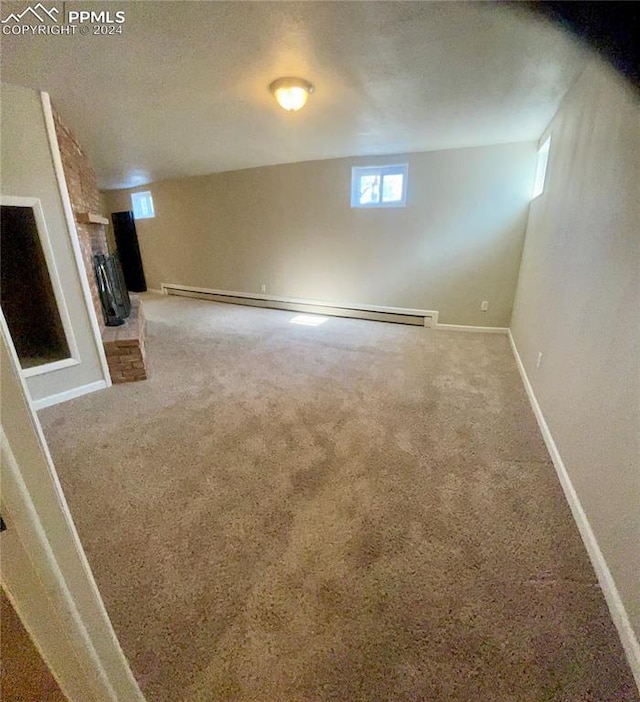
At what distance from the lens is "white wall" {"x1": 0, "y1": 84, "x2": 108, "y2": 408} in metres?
2.24

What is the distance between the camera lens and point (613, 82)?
5.31ft

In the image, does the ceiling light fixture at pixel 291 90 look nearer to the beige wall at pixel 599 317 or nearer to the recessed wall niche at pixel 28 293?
the beige wall at pixel 599 317

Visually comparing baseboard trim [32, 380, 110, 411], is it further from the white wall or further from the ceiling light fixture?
the ceiling light fixture

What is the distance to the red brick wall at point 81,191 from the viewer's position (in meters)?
2.82

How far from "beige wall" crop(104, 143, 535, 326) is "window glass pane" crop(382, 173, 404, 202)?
172 millimetres

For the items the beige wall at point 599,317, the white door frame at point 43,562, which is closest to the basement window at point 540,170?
the beige wall at point 599,317

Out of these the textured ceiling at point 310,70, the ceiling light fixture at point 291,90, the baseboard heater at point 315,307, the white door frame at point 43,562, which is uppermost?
the textured ceiling at point 310,70

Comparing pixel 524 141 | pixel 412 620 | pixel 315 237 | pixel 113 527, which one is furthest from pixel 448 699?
pixel 315 237

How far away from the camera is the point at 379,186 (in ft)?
15.1

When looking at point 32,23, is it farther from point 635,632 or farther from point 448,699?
point 635,632

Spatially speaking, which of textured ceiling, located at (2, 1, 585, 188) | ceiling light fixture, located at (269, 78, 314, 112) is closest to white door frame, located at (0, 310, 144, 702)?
textured ceiling, located at (2, 1, 585, 188)

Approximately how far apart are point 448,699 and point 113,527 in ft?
4.78

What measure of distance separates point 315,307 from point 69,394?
3.59m

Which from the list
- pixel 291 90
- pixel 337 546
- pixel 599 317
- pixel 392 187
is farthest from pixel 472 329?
pixel 337 546
